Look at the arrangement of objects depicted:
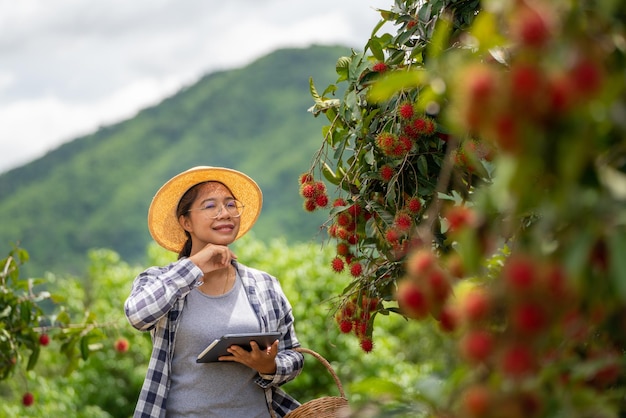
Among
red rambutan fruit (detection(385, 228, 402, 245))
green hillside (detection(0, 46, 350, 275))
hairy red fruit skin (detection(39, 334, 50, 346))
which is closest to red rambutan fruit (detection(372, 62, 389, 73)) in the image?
red rambutan fruit (detection(385, 228, 402, 245))

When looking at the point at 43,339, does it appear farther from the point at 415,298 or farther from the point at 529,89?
the point at 529,89

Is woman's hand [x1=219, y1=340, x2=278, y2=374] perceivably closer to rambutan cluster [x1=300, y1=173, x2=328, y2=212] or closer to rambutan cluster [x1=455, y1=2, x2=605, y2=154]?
rambutan cluster [x1=300, y1=173, x2=328, y2=212]

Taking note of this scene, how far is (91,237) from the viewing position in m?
22.5

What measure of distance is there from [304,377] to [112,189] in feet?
64.7

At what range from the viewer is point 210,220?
2.62 m

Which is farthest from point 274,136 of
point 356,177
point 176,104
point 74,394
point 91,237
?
point 356,177

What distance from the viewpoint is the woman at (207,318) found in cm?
239

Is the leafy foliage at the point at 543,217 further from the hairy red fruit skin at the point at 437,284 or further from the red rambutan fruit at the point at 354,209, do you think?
the red rambutan fruit at the point at 354,209

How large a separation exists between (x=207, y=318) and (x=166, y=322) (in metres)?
0.12

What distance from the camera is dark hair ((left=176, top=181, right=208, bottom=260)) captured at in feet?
8.92

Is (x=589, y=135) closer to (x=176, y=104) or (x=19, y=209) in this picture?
(x=19, y=209)

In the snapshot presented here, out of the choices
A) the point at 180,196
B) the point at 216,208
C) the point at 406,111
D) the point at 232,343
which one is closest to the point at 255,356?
the point at 232,343

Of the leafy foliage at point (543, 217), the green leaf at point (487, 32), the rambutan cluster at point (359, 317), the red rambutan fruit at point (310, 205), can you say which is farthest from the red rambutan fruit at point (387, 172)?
the green leaf at point (487, 32)

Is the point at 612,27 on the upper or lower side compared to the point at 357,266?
lower
